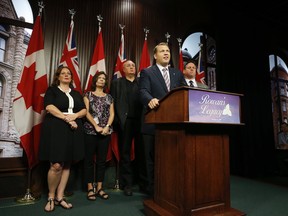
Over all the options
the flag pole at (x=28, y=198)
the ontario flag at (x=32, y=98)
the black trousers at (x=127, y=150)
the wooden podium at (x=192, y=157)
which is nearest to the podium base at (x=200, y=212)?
the wooden podium at (x=192, y=157)

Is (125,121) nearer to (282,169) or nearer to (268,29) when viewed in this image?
(282,169)

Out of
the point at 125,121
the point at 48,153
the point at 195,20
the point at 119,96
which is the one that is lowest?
the point at 48,153

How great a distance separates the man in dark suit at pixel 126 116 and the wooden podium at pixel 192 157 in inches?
39.6

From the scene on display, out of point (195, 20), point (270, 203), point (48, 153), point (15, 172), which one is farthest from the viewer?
point (195, 20)

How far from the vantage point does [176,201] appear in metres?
1.32

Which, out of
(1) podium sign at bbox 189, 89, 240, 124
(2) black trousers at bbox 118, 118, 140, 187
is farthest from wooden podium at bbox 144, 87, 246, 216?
(2) black trousers at bbox 118, 118, 140, 187

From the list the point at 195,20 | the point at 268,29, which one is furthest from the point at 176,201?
the point at 268,29

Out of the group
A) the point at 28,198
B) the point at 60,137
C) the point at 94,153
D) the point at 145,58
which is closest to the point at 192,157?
the point at 60,137

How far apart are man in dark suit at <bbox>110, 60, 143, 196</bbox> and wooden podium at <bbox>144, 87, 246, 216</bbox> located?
1.01 m

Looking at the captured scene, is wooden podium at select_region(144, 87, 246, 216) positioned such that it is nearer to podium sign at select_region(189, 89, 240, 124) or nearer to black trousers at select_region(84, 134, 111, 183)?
podium sign at select_region(189, 89, 240, 124)

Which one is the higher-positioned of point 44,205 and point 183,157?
point 183,157

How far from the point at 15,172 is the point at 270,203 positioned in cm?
282

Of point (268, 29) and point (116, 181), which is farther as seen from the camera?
point (268, 29)

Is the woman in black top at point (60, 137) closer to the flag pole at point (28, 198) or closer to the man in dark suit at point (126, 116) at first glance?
the flag pole at point (28, 198)
